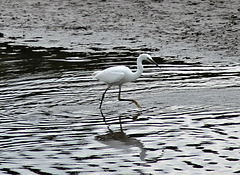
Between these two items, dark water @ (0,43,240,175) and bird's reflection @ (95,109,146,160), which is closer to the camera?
dark water @ (0,43,240,175)

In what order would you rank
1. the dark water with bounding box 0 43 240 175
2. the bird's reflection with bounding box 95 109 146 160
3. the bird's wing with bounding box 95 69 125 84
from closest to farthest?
the dark water with bounding box 0 43 240 175 < the bird's reflection with bounding box 95 109 146 160 < the bird's wing with bounding box 95 69 125 84

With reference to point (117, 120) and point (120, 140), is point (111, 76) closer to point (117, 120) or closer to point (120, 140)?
point (117, 120)

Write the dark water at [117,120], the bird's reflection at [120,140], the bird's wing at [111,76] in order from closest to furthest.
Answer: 1. the dark water at [117,120]
2. the bird's reflection at [120,140]
3. the bird's wing at [111,76]

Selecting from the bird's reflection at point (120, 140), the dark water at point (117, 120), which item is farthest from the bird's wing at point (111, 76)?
the bird's reflection at point (120, 140)

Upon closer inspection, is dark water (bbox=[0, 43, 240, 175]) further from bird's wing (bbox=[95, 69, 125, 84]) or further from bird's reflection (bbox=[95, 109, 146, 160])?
bird's wing (bbox=[95, 69, 125, 84])

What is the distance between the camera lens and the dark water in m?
7.89

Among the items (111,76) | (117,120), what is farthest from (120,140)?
(111,76)

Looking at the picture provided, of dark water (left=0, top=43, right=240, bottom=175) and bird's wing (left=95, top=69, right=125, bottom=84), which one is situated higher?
bird's wing (left=95, top=69, right=125, bottom=84)

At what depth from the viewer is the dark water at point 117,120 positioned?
25.9ft

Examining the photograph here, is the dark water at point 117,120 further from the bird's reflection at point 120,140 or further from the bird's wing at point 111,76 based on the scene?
the bird's wing at point 111,76

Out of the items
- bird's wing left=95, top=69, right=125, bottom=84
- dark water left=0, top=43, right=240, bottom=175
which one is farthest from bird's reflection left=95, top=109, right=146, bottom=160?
bird's wing left=95, top=69, right=125, bottom=84

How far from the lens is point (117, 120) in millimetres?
10203

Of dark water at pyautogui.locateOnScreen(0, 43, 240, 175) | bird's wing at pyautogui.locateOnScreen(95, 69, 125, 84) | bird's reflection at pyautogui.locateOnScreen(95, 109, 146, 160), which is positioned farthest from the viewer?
bird's wing at pyautogui.locateOnScreen(95, 69, 125, 84)

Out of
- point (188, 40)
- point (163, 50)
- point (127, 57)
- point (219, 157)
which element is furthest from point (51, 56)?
point (219, 157)
